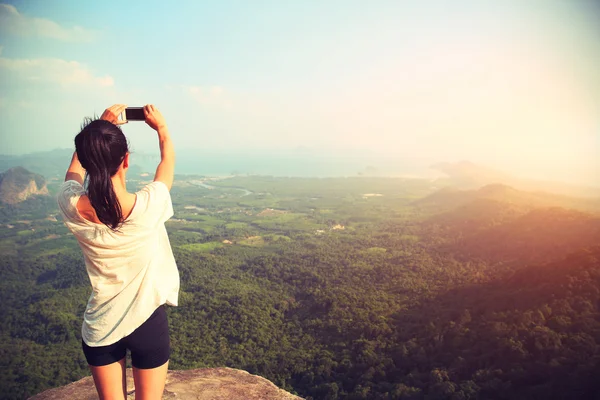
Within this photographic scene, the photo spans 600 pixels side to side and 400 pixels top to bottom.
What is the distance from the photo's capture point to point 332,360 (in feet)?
72.3

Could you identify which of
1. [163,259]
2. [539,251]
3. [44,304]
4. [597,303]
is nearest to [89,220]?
[163,259]

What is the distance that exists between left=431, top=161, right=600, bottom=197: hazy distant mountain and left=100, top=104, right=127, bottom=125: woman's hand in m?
114

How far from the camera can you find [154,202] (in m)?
1.78

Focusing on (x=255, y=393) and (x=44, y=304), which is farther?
(x=44, y=304)

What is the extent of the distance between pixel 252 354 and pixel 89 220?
23811 millimetres

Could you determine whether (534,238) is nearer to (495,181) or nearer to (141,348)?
(141,348)

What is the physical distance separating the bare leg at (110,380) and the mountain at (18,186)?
98077 mm

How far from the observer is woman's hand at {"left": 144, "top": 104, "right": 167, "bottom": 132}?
2.06 metres

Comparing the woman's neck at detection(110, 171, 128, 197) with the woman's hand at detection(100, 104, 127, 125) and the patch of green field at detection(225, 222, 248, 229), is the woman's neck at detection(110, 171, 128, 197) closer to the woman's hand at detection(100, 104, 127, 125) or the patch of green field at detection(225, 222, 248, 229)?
the woman's hand at detection(100, 104, 127, 125)

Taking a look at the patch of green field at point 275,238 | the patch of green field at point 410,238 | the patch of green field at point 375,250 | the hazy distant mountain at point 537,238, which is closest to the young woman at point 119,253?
the hazy distant mountain at point 537,238

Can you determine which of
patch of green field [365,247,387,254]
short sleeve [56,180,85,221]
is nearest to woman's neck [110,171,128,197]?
short sleeve [56,180,85,221]

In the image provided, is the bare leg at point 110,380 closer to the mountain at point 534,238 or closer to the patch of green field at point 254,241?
the mountain at point 534,238

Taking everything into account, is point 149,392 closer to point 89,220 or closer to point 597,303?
point 89,220

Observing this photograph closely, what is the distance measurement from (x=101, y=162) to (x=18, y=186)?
333 feet
